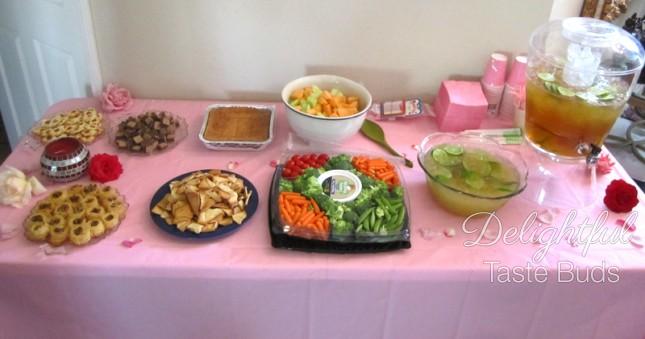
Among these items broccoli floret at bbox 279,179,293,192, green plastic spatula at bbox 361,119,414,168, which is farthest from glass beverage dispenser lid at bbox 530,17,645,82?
broccoli floret at bbox 279,179,293,192

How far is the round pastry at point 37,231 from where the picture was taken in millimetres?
819

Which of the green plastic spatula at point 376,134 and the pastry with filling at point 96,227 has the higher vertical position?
the green plastic spatula at point 376,134

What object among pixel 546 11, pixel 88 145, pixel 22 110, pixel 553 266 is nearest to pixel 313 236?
pixel 553 266

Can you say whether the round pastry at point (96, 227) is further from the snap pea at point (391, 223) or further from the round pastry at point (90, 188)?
the snap pea at point (391, 223)

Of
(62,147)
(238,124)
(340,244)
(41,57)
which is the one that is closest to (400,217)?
(340,244)

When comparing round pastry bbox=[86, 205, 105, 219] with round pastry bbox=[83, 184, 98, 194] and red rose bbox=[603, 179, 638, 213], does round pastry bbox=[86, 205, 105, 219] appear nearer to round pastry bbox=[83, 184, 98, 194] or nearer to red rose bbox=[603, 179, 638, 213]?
round pastry bbox=[83, 184, 98, 194]

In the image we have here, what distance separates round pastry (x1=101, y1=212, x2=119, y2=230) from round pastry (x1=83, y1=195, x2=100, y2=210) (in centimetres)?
3

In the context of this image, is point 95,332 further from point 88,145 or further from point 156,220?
point 88,145

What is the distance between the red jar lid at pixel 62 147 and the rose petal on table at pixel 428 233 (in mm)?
701

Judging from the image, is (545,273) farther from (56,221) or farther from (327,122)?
(56,221)

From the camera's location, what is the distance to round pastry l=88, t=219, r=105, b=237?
2.76ft

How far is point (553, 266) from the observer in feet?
2.79

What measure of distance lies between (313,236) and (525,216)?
428 millimetres

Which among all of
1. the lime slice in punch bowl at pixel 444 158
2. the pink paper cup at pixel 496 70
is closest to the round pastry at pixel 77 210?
the lime slice in punch bowl at pixel 444 158
